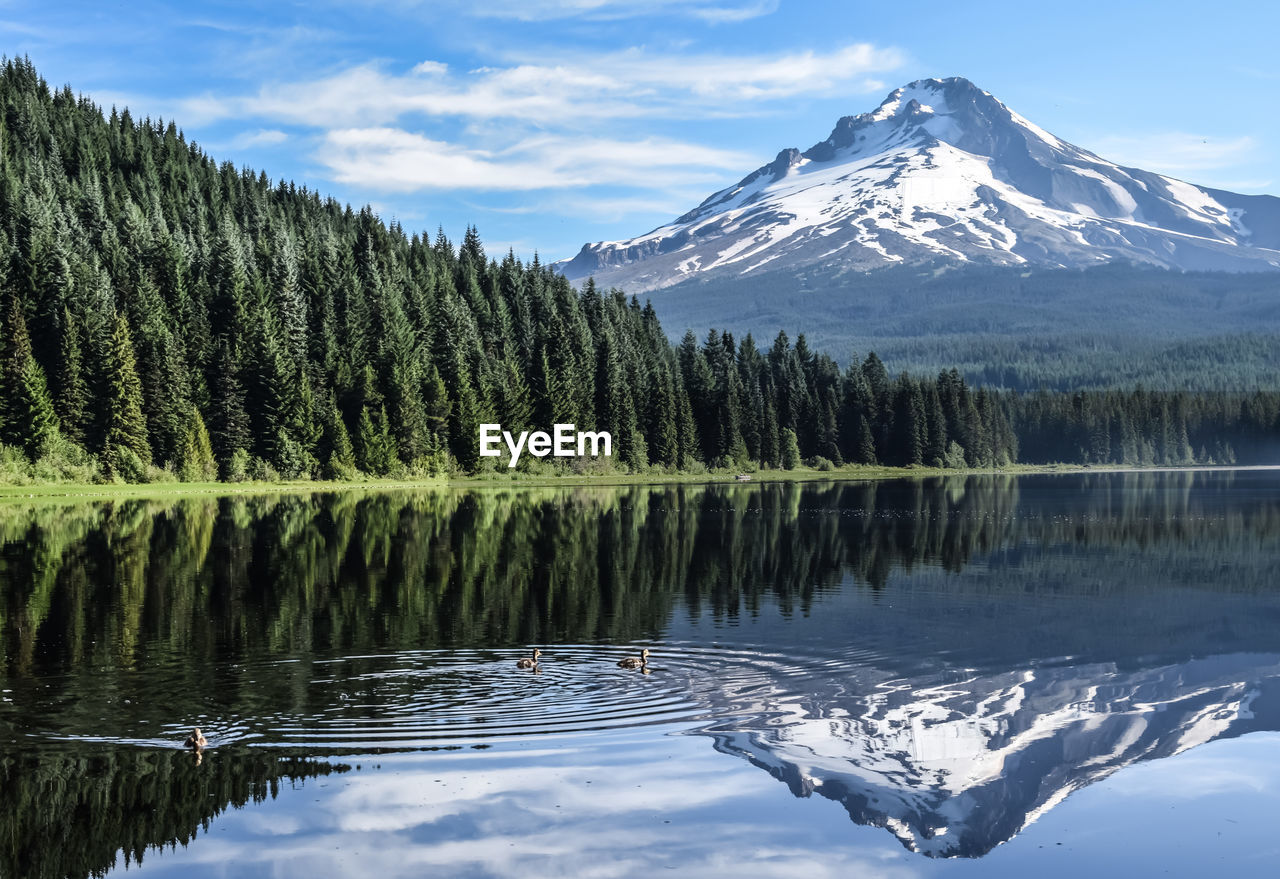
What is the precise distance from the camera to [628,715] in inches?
1044

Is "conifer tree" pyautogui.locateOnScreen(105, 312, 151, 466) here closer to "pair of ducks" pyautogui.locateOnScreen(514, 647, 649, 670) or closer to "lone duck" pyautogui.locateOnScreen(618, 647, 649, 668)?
"pair of ducks" pyautogui.locateOnScreen(514, 647, 649, 670)

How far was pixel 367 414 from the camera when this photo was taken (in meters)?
131

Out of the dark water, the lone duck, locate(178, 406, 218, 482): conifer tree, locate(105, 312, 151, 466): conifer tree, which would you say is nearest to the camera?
A: the dark water

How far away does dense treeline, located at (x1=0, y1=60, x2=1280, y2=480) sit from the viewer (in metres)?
112

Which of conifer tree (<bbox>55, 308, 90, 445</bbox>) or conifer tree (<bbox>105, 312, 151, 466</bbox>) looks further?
conifer tree (<bbox>105, 312, 151, 466</bbox>)

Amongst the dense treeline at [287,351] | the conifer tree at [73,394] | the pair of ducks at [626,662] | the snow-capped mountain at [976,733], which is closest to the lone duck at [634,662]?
the pair of ducks at [626,662]

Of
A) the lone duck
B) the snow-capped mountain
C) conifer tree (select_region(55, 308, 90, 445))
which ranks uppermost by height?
conifer tree (select_region(55, 308, 90, 445))

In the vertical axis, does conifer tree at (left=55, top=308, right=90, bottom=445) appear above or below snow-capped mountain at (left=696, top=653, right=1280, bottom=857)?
above

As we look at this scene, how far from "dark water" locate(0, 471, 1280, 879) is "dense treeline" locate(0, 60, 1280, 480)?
2376 inches

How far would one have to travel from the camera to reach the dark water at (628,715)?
18.9 meters

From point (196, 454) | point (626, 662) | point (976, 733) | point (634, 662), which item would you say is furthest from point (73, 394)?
point (976, 733)

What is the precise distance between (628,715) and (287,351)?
112179mm

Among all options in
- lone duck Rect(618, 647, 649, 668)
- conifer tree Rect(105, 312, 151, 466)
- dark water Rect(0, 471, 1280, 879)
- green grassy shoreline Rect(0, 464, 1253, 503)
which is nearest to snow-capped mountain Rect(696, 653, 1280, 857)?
dark water Rect(0, 471, 1280, 879)

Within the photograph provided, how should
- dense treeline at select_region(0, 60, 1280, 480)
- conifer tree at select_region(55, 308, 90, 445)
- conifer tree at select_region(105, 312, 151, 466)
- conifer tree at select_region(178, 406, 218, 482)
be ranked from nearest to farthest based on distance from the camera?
conifer tree at select_region(55, 308, 90, 445) < conifer tree at select_region(105, 312, 151, 466) < dense treeline at select_region(0, 60, 1280, 480) < conifer tree at select_region(178, 406, 218, 482)
